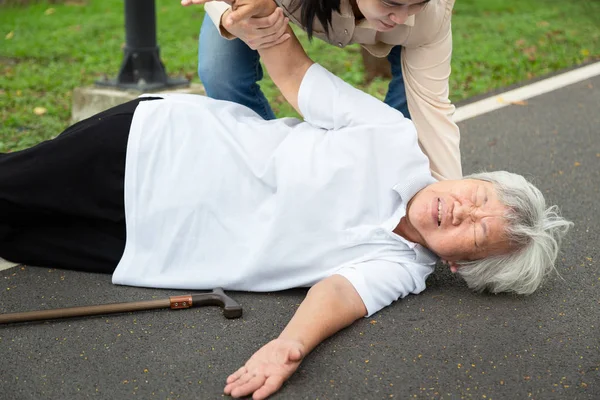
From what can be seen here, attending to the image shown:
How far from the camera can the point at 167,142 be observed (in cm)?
292

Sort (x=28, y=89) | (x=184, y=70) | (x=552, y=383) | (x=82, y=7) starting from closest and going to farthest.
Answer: (x=552, y=383) < (x=28, y=89) < (x=184, y=70) < (x=82, y=7)

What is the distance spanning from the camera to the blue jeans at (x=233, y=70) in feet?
11.1

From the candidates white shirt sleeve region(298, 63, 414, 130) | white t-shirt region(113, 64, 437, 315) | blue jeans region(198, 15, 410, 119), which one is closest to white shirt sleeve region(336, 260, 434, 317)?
white t-shirt region(113, 64, 437, 315)

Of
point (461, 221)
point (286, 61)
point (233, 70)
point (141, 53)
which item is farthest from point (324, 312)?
point (141, 53)

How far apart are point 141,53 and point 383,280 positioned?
2.46 meters

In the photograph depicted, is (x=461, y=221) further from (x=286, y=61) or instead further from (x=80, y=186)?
(x=80, y=186)

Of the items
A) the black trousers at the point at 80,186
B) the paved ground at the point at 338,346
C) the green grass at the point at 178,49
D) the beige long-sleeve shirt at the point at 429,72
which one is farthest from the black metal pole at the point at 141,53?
the paved ground at the point at 338,346

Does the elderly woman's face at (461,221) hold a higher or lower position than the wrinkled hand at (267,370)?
higher

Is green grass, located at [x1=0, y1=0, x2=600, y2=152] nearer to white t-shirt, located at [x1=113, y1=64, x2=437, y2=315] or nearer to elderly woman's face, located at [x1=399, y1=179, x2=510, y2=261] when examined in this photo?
white t-shirt, located at [x1=113, y1=64, x2=437, y2=315]

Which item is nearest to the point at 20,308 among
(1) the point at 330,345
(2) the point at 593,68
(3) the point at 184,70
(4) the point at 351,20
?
(1) the point at 330,345

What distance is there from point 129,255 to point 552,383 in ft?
4.71

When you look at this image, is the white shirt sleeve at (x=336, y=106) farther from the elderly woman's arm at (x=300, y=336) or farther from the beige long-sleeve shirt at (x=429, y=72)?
the elderly woman's arm at (x=300, y=336)

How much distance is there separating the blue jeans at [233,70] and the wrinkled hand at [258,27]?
17.5 inches

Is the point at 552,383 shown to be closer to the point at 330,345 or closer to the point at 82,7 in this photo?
the point at 330,345
